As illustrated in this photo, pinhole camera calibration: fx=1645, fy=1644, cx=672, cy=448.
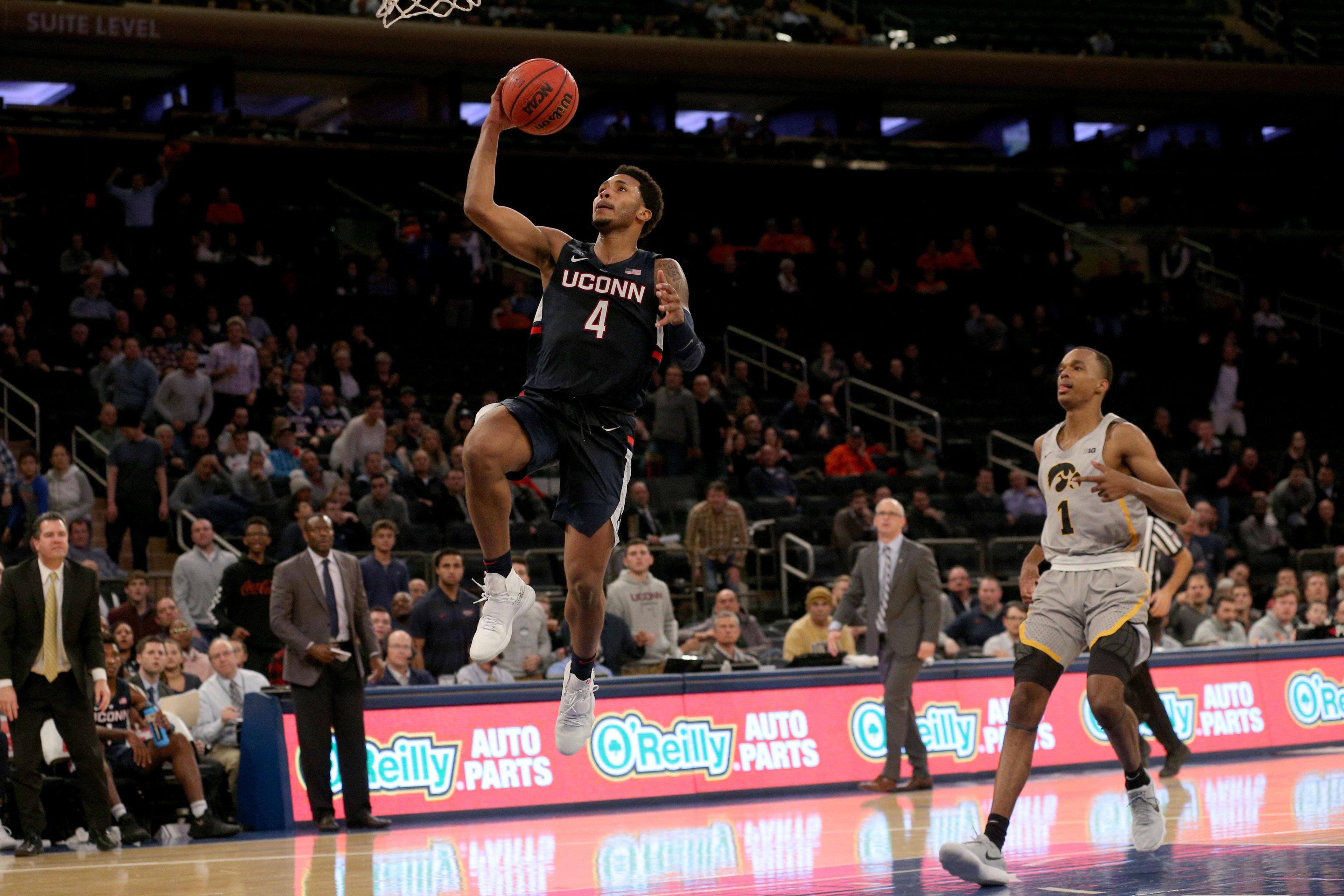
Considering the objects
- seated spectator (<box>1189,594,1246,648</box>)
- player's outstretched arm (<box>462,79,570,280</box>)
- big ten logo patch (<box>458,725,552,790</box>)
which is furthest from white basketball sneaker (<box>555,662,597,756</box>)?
seated spectator (<box>1189,594,1246,648</box>)

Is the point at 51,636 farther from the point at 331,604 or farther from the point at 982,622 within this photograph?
the point at 982,622

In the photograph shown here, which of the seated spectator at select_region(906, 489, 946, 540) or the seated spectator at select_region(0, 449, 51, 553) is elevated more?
the seated spectator at select_region(0, 449, 51, 553)

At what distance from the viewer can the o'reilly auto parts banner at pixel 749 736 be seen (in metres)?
11.5

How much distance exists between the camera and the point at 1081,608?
776 cm

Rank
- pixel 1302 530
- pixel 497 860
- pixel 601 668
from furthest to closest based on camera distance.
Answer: pixel 1302 530, pixel 601 668, pixel 497 860

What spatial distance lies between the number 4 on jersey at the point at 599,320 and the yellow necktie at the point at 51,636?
5298 mm

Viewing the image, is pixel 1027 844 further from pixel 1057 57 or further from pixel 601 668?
pixel 1057 57

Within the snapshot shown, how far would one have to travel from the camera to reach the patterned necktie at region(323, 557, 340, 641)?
11055 millimetres

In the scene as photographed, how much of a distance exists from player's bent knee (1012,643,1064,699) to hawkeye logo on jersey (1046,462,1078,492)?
803 mm

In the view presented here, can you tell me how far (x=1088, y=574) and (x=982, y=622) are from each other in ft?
23.9

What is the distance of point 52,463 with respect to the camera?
595 inches

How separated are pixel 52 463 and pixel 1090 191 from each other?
19163mm

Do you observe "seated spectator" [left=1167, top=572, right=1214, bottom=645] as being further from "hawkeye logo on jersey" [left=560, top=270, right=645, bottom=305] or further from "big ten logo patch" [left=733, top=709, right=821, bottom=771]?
"hawkeye logo on jersey" [left=560, top=270, right=645, bottom=305]

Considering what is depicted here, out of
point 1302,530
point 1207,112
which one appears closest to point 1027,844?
point 1302,530
